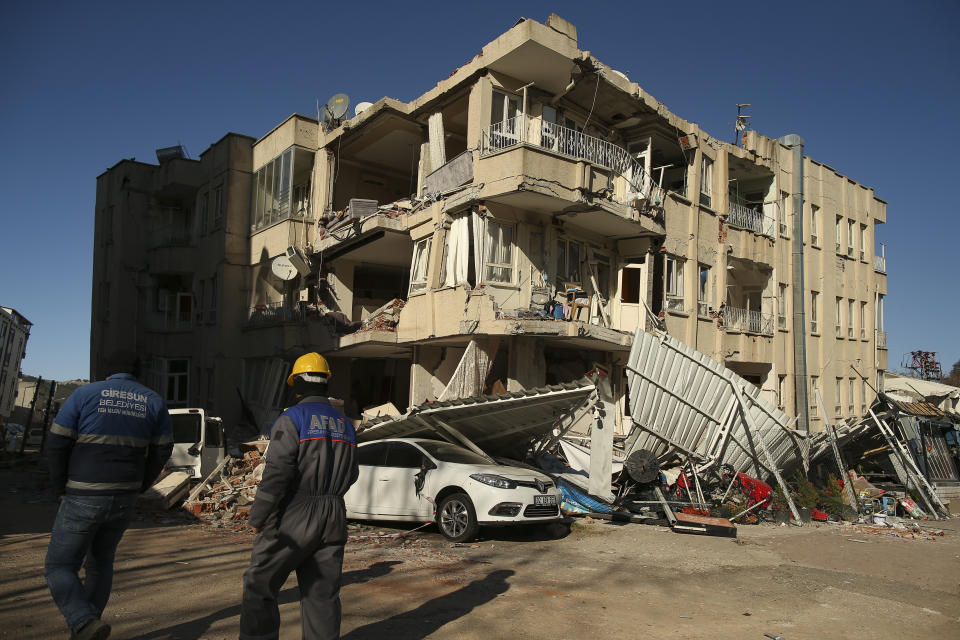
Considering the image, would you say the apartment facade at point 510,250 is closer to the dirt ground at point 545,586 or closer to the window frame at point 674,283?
the window frame at point 674,283

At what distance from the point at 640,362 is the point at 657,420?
1.25m

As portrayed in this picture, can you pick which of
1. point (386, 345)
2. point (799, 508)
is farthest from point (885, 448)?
point (386, 345)

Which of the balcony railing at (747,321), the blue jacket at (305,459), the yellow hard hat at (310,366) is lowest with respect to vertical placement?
the blue jacket at (305,459)

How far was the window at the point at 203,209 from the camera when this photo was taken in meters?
26.5

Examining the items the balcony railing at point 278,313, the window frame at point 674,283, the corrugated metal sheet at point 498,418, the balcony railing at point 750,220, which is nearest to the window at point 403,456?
the corrugated metal sheet at point 498,418

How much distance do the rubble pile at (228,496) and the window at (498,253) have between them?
6.67m

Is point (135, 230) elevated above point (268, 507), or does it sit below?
above

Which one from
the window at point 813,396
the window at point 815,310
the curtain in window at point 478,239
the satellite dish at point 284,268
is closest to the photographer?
the curtain in window at point 478,239

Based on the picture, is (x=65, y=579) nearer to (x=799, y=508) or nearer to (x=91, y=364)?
(x=799, y=508)

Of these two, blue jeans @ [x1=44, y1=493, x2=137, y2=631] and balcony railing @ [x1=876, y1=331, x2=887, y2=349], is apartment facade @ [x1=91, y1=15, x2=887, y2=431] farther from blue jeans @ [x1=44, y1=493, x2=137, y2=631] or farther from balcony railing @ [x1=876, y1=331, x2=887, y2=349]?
blue jeans @ [x1=44, y1=493, x2=137, y2=631]

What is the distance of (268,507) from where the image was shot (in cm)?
392

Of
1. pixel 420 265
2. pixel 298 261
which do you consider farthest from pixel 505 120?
pixel 298 261

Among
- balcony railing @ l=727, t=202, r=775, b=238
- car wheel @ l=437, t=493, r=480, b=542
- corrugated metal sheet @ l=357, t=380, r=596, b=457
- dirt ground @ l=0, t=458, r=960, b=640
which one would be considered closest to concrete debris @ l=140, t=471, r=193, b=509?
dirt ground @ l=0, t=458, r=960, b=640

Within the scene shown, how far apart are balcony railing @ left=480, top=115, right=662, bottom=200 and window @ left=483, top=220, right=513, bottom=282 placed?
1.81 metres
